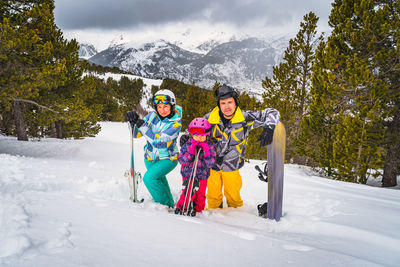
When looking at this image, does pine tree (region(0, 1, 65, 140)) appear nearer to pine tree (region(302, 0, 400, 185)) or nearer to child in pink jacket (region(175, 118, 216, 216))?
child in pink jacket (region(175, 118, 216, 216))

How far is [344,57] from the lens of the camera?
7.34 m

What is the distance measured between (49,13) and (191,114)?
15.0m

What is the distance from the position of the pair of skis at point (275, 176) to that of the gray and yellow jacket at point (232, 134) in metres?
0.33

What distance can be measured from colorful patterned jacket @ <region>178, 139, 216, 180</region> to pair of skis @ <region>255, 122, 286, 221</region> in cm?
76

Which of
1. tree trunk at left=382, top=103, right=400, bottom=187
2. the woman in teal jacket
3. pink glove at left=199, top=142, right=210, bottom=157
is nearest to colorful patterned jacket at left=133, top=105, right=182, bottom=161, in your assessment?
the woman in teal jacket

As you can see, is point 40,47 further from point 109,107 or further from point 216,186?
point 109,107

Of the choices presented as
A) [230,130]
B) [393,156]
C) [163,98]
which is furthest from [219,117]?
[393,156]

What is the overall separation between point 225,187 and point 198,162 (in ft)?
2.43

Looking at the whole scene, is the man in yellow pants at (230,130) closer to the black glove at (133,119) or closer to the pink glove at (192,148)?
the pink glove at (192,148)

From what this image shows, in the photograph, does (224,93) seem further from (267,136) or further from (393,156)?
(393,156)

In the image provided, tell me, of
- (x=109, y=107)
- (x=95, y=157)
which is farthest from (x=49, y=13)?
(x=109, y=107)

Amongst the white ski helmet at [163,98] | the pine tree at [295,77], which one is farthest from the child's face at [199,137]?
the pine tree at [295,77]

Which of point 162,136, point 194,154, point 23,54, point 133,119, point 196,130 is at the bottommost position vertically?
point 194,154

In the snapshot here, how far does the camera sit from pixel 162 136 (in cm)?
317
